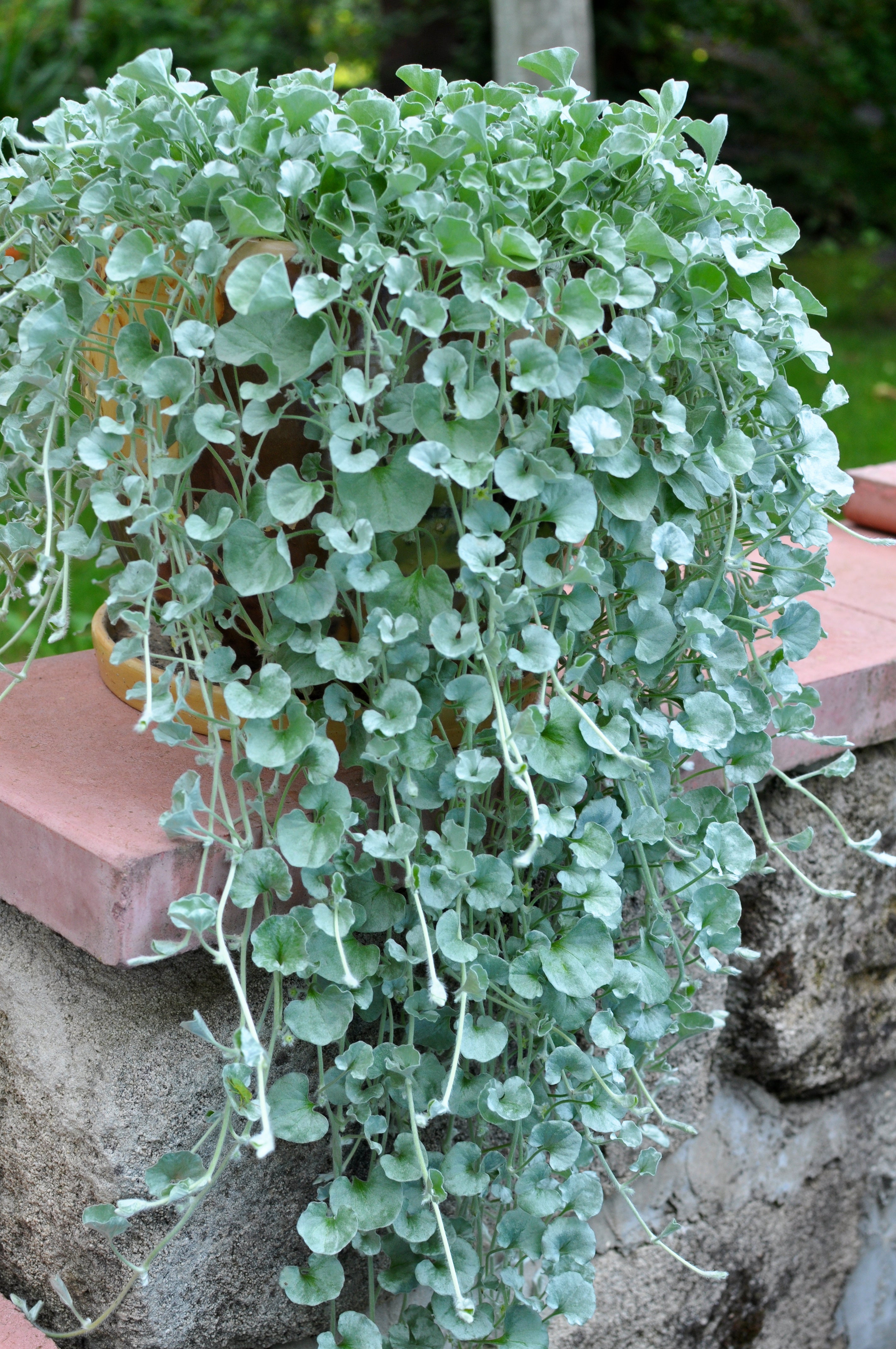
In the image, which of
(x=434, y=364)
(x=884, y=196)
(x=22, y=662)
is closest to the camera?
(x=434, y=364)

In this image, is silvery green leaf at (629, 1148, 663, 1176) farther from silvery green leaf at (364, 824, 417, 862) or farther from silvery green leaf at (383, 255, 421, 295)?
silvery green leaf at (383, 255, 421, 295)

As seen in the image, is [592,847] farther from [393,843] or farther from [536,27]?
[536,27]

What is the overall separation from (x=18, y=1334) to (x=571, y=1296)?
1.45 feet

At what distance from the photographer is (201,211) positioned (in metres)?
0.87

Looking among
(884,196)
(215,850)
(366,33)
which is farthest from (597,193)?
(366,33)

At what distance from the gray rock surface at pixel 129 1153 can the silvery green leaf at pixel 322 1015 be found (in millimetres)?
159

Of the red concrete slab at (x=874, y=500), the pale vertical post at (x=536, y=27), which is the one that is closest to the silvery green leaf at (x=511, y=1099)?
the red concrete slab at (x=874, y=500)

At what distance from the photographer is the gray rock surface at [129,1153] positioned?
36.5 inches

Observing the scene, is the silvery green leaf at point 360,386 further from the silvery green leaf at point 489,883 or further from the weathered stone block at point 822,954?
the weathered stone block at point 822,954

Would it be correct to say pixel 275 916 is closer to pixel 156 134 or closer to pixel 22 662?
pixel 156 134

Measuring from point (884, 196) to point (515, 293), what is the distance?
255 inches

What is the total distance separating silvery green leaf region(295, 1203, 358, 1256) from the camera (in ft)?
2.59

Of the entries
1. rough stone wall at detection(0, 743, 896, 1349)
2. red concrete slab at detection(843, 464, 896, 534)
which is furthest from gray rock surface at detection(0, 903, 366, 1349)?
red concrete slab at detection(843, 464, 896, 534)

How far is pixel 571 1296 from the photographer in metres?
0.86
